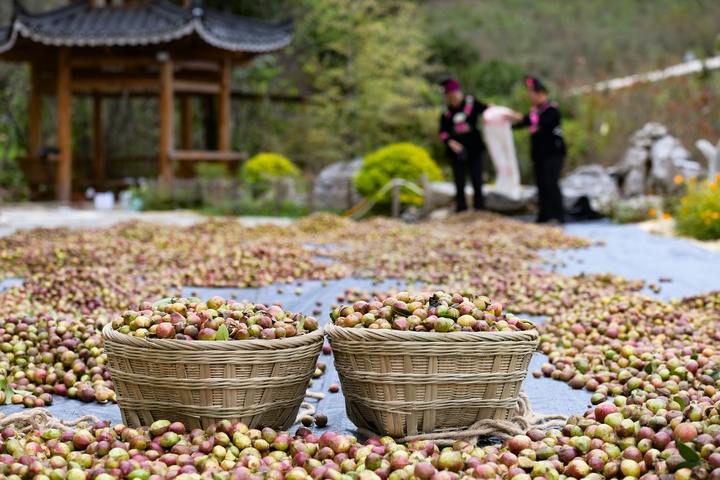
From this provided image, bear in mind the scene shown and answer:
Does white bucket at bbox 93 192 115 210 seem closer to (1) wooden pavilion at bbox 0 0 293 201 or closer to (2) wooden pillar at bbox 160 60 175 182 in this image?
(1) wooden pavilion at bbox 0 0 293 201

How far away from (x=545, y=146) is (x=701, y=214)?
2.05 m

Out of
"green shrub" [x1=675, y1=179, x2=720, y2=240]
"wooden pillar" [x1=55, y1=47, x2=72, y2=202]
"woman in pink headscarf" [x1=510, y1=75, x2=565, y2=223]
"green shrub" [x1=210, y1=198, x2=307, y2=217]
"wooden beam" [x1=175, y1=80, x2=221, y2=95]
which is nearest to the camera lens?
"green shrub" [x1=675, y1=179, x2=720, y2=240]

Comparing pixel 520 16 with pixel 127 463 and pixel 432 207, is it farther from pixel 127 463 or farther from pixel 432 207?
pixel 127 463

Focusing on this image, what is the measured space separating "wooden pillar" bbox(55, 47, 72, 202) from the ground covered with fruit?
18.9 feet

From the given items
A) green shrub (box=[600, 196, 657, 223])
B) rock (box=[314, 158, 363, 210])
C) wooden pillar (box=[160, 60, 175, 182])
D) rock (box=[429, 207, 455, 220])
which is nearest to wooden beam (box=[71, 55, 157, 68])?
wooden pillar (box=[160, 60, 175, 182])

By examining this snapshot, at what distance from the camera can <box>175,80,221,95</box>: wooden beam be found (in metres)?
12.9

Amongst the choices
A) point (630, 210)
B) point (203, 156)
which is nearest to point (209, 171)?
point (203, 156)

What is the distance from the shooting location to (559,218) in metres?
9.66

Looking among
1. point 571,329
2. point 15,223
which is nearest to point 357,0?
point 15,223

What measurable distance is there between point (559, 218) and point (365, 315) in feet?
25.6

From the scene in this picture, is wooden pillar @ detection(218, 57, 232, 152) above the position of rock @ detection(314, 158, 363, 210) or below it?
above

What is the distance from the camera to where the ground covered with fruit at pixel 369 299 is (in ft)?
6.41

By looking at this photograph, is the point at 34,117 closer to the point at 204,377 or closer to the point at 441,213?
the point at 441,213

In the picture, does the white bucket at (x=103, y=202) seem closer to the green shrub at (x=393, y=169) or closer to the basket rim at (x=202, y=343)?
the green shrub at (x=393, y=169)
